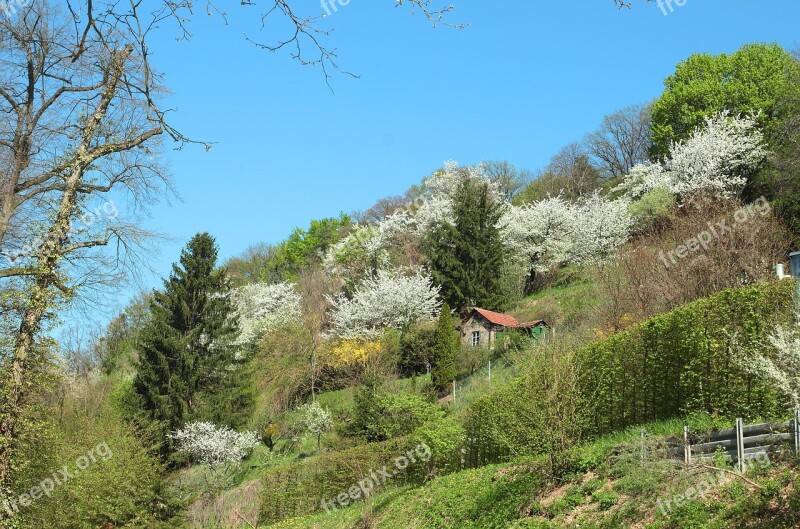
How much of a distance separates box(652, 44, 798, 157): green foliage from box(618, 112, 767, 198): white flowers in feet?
4.46

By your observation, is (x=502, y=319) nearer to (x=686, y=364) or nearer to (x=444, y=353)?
(x=444, y=353)

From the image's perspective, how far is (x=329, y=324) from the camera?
1957 inches

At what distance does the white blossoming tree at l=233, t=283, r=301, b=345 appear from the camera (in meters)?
48.2

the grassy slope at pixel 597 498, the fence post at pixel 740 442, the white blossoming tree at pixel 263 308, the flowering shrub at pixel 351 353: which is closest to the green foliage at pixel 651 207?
the flowering shrub at pixel 351 353

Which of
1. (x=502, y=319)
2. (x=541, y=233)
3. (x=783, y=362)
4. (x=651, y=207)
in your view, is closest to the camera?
(x=783, y=362)

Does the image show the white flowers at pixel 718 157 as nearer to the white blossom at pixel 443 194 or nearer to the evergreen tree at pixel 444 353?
the white blossom at pixel 443 194

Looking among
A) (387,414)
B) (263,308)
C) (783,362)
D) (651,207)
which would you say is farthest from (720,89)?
(783,362)

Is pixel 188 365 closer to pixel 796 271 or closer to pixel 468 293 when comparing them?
pixel 468 293

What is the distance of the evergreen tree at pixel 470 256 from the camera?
45531 millimetres

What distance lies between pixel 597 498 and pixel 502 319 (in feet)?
87.7

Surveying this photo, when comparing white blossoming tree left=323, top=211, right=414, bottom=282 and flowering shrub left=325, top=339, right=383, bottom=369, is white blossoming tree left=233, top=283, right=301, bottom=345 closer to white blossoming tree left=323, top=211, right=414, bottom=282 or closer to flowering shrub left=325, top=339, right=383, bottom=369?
white blossoming tree left=323, top=211, right=414, bottom=282

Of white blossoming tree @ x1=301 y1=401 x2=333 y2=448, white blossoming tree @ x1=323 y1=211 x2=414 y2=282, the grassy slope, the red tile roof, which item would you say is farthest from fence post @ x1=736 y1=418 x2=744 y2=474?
white blossoming tree @ x1=323 y1=211 x2=414 y2=282

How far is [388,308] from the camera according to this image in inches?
1767

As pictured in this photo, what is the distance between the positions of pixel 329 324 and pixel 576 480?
35.5m
